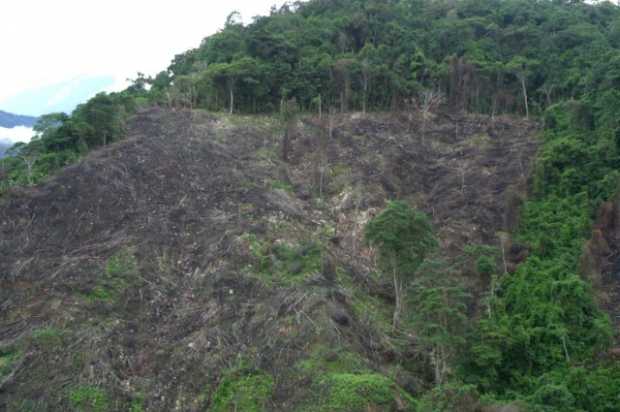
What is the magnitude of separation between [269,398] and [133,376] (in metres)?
3.89

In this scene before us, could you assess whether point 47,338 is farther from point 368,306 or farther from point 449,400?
point 449,400

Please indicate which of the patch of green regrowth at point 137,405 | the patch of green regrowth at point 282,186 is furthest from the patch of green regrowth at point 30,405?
the patch of green regrowth at point 282,186

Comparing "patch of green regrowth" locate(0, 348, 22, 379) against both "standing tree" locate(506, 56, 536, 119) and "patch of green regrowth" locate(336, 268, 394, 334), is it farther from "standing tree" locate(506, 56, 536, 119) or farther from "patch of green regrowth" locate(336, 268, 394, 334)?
"standing tree" locate(506, 56, 536, 119)

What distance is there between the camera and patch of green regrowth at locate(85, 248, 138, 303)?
62.5 feet

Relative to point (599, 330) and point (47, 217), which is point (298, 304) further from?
point (47, 217)

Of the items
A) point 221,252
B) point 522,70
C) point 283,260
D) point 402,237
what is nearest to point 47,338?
point 221,252

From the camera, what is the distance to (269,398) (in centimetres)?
1558

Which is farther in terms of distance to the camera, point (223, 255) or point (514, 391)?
point (223, 255)

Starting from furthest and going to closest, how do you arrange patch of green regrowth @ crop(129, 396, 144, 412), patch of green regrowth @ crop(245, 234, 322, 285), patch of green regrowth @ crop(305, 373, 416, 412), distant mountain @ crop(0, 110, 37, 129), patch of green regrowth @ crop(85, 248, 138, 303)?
distant mountain @ crop(0, 110, 37, 129) < patch of green regrowth @ crop(245, 234, 322, 285) < patch of green regrowth @ crop(85, 248, 138, 303) < patch of green regrowth @ crop(129, 396, 144, 412) < patch of green regrowth @ crop(305, 373, 416, 412)

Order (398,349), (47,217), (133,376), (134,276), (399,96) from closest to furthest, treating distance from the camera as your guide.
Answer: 1. (133,376)
2. (398,349)
3. (134,276)
4. (47,217)
5. (399,96)

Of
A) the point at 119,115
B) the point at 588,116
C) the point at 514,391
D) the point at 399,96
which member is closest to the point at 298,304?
the point at 514,391

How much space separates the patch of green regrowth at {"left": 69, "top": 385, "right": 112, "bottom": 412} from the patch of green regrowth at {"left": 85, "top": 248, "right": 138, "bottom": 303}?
3.45 m

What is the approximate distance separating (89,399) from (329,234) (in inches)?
440

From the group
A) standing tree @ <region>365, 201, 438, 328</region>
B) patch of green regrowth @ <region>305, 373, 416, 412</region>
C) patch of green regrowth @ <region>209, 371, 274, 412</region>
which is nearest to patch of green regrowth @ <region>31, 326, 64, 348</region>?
patch of green regrowth @ <region>209, 371, 274, 412</region>
